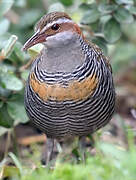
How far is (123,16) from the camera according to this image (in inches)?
204

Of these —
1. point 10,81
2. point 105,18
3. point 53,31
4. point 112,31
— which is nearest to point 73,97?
point 53,31

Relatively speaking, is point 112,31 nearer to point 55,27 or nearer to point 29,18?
point 55,27

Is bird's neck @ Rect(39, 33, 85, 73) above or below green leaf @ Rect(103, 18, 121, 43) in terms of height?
above

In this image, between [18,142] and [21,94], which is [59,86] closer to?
[21,94]

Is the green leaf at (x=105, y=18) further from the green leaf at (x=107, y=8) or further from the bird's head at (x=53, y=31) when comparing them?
the bird's head at (x=53, y=31)

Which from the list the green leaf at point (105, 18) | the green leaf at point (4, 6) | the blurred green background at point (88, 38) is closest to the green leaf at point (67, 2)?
the blurred green background at point (88, 38)

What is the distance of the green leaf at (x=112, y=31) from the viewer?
5.24 meters

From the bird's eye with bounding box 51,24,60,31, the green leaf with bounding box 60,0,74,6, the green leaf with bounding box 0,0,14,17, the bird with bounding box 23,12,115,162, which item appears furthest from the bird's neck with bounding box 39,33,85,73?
the green leaf with bounding box 60,0,74,6

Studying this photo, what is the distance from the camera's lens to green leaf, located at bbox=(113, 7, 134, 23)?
5172mm

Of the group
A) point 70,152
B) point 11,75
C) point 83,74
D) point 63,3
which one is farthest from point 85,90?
point 63,3

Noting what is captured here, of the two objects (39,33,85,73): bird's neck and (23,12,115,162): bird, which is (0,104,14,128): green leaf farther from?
(39,33,85,73): bird's neck

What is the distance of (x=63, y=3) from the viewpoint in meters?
5.76

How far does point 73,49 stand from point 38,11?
287 centimetres

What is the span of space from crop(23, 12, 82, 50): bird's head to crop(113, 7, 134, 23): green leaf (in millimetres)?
940
